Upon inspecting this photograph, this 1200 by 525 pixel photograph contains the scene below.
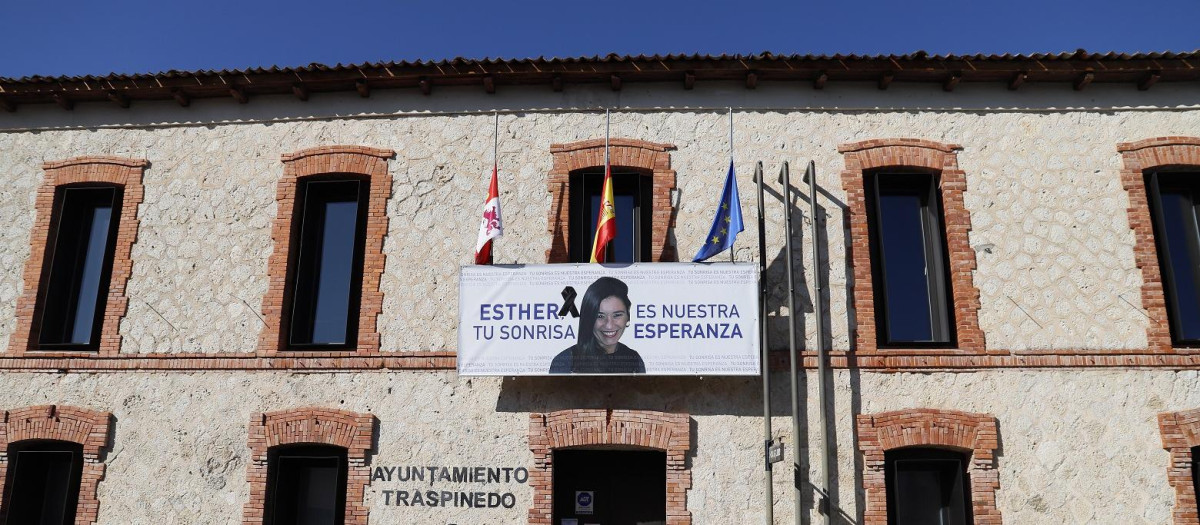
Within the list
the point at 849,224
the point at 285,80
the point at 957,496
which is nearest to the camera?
the point at 957,496

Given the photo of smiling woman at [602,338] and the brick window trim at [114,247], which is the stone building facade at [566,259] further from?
the photo of smiling woman at [602,338]

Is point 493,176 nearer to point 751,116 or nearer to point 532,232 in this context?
point 532,232

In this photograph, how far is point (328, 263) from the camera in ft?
34.2

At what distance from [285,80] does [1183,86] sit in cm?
1039

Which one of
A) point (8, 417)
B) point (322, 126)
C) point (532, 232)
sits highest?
point (322, 126)

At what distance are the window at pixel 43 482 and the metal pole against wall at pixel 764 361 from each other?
7.51 m

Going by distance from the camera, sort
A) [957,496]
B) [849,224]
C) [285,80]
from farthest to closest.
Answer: [285,80] → [849,224] → [957,496]

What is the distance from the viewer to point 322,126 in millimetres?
10586

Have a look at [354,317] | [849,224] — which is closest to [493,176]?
[354,317]

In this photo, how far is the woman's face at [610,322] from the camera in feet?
30.6

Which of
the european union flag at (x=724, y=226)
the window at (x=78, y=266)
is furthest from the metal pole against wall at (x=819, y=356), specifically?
the window at (x=78, y=266)

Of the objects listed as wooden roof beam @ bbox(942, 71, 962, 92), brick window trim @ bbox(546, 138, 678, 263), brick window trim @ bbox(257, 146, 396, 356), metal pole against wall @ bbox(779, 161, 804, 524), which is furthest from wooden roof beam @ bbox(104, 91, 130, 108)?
wooden roof beam @ bbox(942, 71, 962, 92)

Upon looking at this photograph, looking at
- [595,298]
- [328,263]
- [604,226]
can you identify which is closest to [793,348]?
[595,298]

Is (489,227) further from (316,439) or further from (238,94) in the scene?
(238,94)
